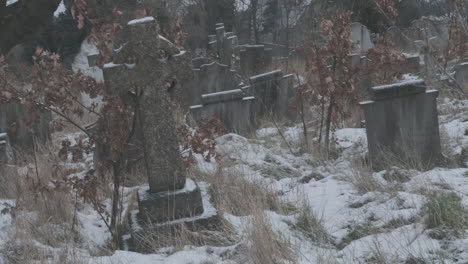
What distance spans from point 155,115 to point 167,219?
0.75m

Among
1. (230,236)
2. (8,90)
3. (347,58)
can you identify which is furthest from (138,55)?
(347,58)

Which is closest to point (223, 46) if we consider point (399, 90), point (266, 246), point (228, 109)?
point (228, 109)

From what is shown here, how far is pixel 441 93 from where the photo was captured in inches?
353

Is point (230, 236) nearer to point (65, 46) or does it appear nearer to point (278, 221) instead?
point (278, 221)

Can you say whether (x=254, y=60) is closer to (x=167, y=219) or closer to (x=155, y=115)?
(x=155, y=115)

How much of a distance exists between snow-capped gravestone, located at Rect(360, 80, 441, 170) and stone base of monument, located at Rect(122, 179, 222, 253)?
2.14 meters

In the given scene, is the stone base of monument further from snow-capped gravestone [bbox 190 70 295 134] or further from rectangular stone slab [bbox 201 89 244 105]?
rectangular stone slab [bbox 201 89 244 105]

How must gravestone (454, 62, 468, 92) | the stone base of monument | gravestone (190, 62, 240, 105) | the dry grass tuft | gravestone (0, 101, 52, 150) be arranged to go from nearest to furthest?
the dry grass tuft < the stone base of monument < gravestone (0, 101, 52, 150) < gravestone (190, 62, 240, 105) < gravestone (454, 62, 468, 92)

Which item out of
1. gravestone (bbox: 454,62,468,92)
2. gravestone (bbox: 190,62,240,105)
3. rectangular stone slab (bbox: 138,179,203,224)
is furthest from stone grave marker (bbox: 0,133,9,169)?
gravestone (bbox: 454,62,468,92)

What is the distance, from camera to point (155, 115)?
3777 mm

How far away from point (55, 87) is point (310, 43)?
3729 mm

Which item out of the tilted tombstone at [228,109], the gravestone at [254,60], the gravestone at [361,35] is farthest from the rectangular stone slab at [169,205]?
the gravestone at [361,35]

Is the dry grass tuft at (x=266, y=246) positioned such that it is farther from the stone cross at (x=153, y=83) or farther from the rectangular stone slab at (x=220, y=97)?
the rectangular stone slab at (x=220, y=97)

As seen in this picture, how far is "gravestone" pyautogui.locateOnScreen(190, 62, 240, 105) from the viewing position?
9.16 m
